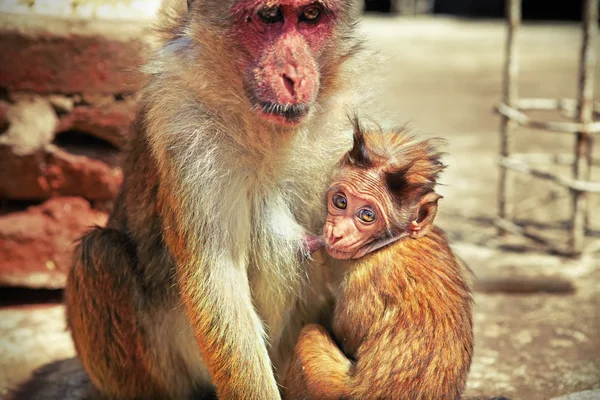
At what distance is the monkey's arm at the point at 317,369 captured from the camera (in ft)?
10.3

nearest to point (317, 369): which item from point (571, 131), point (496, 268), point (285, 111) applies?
point (285, 111)

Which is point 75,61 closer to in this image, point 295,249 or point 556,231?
point 295,249

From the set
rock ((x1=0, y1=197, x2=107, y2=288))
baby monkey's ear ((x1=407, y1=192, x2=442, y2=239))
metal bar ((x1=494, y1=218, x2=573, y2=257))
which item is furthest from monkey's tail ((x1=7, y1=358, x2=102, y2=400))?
metal bar ((x1=494, y1=218, x2=573, y2=257))

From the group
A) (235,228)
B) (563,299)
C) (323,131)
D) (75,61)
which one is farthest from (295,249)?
(563,299)

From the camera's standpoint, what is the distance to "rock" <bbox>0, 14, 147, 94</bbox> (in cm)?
486

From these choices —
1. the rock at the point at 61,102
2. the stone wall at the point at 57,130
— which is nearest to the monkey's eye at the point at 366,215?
the stone wall at the point at 57,130

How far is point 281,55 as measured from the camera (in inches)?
118

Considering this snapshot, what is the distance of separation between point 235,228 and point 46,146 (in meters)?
2.34

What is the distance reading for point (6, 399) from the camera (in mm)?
4125

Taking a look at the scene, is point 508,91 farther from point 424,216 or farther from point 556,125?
point 424,216

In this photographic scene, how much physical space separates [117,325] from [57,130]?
192 centimetres

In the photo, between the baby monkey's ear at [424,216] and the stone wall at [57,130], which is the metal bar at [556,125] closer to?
the baby monkey's ear at [424,216]

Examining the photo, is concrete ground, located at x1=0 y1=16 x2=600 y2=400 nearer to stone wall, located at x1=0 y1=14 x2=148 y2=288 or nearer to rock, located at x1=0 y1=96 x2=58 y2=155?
stone wall, located at x1=0 y1=14 x2=148 y2=288

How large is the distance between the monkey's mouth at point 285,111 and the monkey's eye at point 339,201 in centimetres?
44
